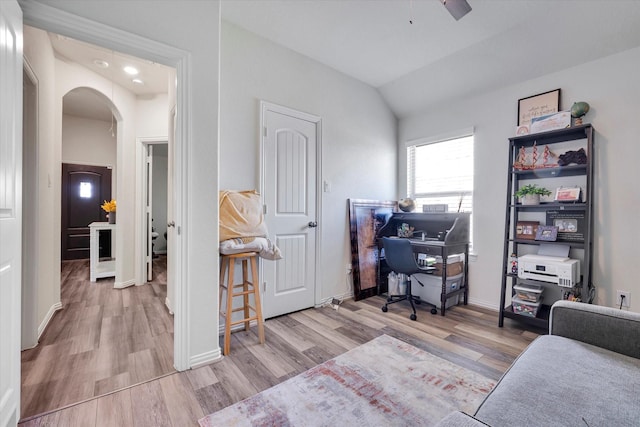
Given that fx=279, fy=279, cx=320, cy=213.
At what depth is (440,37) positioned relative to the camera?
2.71 metres

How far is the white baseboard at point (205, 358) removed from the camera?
193cm

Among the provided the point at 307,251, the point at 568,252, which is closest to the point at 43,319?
the point at 307,251

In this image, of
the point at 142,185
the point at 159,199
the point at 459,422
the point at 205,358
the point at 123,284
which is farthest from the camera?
the point at 159,199

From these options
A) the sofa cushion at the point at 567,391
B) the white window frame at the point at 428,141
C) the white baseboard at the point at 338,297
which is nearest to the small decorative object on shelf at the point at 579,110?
the white window frame at the point at 428,141

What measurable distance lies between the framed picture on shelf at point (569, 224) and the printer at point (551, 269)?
0.71 ft

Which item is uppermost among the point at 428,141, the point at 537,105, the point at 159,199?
the point at 537,105

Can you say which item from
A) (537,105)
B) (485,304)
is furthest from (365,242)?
(537,105)

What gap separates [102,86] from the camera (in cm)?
361

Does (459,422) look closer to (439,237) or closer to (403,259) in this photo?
(403,259)

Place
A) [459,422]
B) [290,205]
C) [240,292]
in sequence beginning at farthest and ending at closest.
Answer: [290,205] → [240,292] → [459,422]

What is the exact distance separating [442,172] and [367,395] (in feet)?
9.48

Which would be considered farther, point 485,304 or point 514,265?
point 485,304

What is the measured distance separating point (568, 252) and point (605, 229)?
0.34 metres

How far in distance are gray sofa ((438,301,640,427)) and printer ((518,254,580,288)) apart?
4.14 ft
